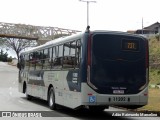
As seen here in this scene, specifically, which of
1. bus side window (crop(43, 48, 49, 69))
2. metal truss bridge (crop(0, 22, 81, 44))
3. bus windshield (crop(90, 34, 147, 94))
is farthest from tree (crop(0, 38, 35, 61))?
bus windshield (crop(90, 34, 147, 94))

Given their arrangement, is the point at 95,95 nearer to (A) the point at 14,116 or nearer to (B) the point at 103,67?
(B) the point at 103,67

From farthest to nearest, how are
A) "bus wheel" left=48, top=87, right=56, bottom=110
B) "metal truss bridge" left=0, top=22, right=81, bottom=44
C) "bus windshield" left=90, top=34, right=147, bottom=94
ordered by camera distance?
"metal truss bridge" left=0, top=22, right=81, bottom=44 → "bus wheel" left=48, top=87, right=56, bottom=110 → "bus windshield" left=90, top=34, right=147, bottom=94

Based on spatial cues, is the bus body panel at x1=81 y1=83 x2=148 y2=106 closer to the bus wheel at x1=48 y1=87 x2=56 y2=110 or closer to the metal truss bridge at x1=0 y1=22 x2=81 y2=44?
the bus wheel at x1=48 y1=87 x2=56 y2=110

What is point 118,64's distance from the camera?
14.8 meters

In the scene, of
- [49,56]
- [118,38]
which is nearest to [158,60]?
[49,56]

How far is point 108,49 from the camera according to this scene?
48.2ft

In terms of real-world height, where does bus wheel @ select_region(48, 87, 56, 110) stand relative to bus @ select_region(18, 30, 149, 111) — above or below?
below

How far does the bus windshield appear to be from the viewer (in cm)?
1450

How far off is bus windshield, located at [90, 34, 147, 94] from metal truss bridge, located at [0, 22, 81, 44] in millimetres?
77497

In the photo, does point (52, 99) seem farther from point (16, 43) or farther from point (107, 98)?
point (16, 43)

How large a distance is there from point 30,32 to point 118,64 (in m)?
83.7

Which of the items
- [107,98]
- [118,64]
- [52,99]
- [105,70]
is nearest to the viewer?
[107,98]

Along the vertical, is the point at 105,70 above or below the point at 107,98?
above

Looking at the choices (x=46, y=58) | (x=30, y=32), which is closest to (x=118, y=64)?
(x=46, y=58)
